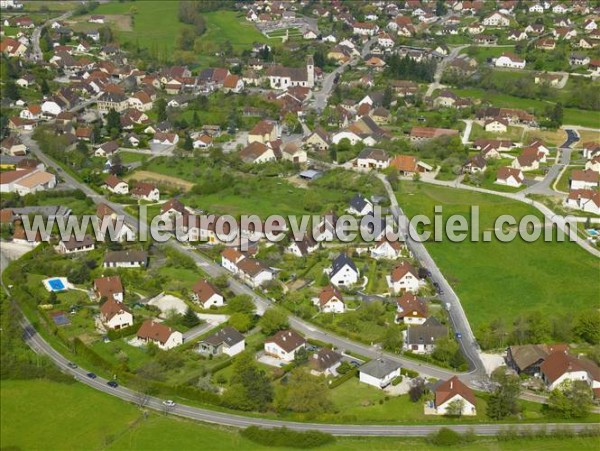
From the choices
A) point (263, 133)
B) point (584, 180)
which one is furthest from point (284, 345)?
point (263, 133)

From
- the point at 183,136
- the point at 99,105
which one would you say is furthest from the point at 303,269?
the point at 99,105

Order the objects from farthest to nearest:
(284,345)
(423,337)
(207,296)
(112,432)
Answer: (207,296) < (423,337) < (284,345) < (112,432)

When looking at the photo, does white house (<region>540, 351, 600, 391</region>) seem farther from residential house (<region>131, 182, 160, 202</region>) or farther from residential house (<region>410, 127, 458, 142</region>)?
residential house (<region>410, 127, 458, 142</region>)

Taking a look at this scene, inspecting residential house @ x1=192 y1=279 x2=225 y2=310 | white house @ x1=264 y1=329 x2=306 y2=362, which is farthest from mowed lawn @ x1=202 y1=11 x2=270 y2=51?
white house @ x1=264 y1=329 x2=306 y2=362

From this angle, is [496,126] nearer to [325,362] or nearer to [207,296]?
[207,296]

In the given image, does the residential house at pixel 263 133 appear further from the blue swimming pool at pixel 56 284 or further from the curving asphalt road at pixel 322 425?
the curving asphalt road at pixel 322 425

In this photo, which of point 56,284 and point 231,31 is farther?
point 231,31
